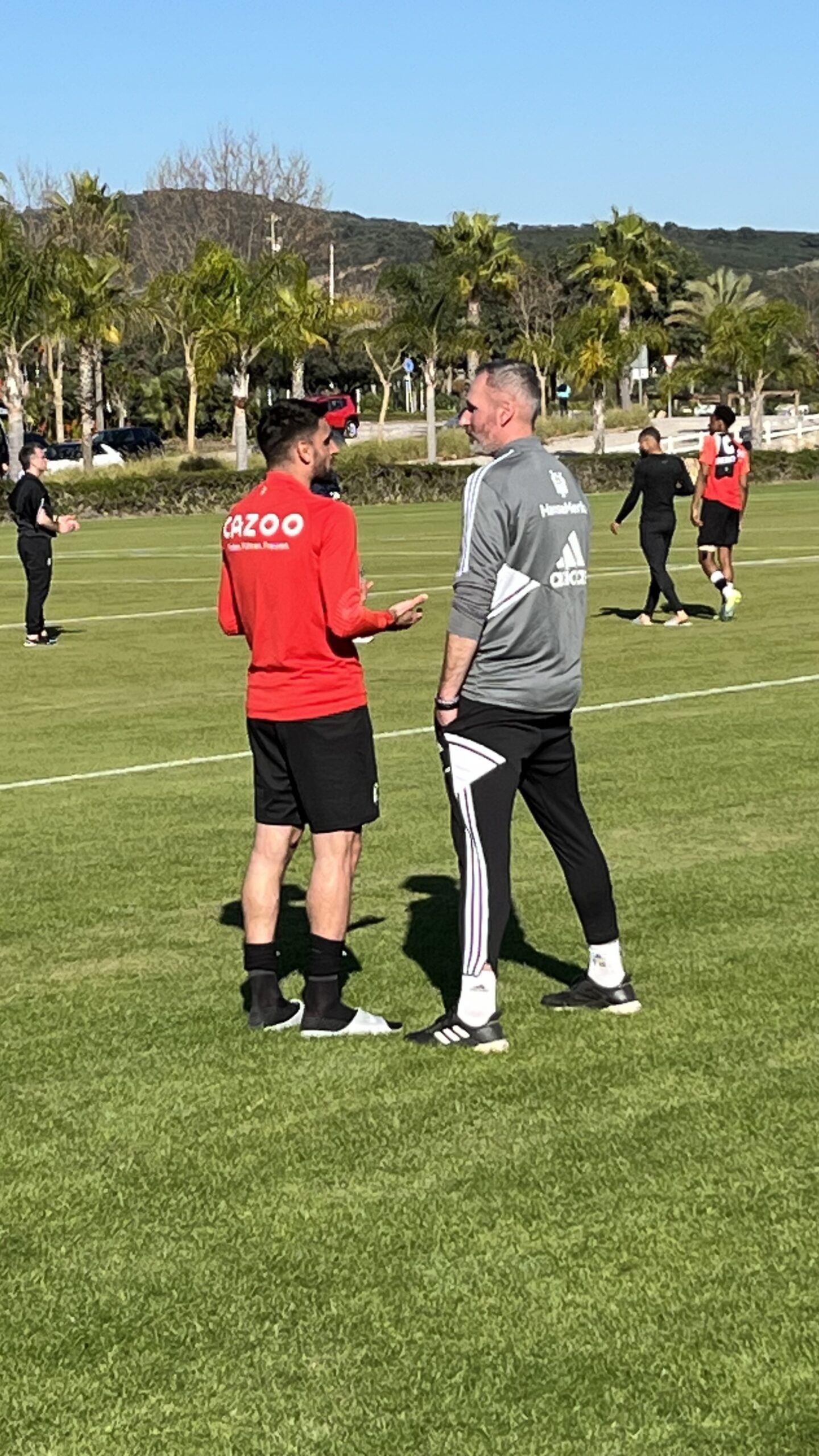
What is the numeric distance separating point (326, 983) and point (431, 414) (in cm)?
6637

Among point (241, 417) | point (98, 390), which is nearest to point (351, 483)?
point (241, 417)

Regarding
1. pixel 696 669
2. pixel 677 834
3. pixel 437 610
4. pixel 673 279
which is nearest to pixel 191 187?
pixel 673 279

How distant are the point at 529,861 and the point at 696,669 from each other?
296 inches

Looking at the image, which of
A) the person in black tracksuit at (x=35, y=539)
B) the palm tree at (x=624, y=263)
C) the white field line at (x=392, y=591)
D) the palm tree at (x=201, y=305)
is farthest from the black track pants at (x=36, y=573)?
the palm tree at (x=624, y=263)

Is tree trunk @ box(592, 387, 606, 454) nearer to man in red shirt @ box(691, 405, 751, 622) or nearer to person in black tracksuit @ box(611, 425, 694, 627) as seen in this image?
man in red shirt @ box(691, 405, 751, 622)

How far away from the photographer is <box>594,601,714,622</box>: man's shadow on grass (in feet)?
70.1

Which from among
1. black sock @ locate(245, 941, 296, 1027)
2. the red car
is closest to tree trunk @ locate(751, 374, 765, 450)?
the red car

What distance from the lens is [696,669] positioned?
54.4 ft

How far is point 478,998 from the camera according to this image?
621 cm

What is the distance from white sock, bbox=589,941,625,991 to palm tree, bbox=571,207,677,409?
281 feet

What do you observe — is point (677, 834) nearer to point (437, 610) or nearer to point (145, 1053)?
point (145, 1053)

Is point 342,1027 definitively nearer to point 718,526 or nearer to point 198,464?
point 718,526

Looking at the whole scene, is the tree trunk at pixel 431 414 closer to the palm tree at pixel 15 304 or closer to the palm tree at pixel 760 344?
the palm tree at pixel 760 344

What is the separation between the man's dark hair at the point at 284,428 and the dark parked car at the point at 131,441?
65216 millimetres
